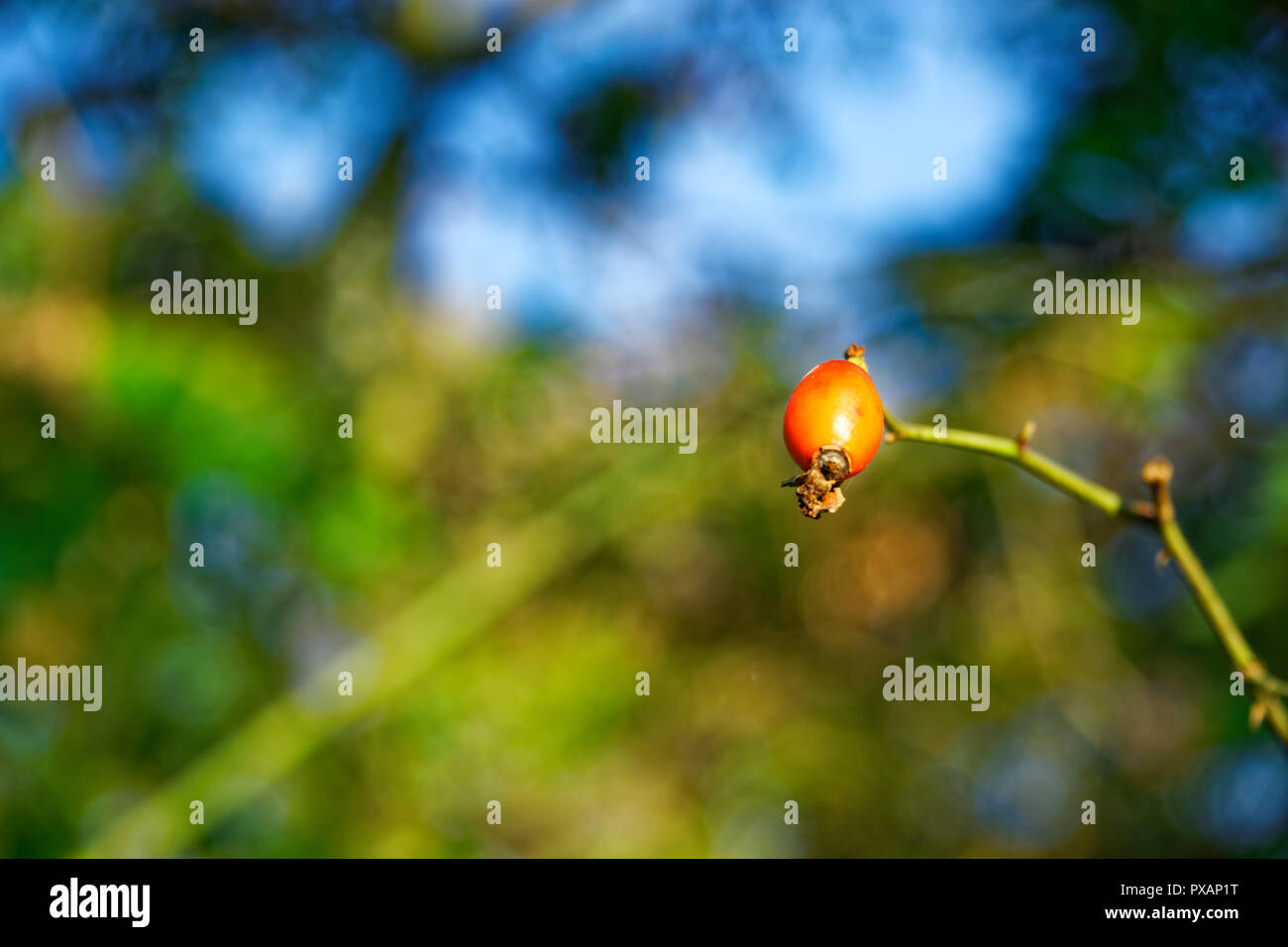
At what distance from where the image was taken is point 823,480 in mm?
708

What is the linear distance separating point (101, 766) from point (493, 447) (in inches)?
52.4

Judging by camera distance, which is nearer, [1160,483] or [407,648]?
[1160,483]

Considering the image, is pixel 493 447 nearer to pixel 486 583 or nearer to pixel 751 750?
pixel 486 583

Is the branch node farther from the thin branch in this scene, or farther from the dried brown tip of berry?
the dried brown tip of berry

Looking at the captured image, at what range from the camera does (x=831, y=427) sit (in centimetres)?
69

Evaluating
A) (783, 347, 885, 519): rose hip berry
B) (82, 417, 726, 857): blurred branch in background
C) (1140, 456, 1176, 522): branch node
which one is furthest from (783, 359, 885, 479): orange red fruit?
(82, 417, 726, 857): blurred branch in background

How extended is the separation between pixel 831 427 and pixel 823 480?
4 centimetres

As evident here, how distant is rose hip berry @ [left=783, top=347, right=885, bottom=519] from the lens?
2.28ft

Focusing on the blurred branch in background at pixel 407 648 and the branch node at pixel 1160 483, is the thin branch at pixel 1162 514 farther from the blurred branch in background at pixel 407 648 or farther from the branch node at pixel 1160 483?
the blurred branch in background at pixel 407 648

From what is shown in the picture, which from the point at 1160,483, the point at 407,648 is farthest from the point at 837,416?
the point at 407,648

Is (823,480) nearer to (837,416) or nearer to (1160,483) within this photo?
(837,416)

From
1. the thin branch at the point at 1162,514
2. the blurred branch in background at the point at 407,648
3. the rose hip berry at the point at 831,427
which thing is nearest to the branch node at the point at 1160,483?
the thin branch at the point at 1162,514

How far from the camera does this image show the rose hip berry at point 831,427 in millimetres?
694

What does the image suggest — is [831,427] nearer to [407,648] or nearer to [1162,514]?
[1162,514]
